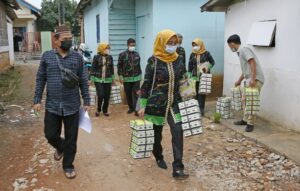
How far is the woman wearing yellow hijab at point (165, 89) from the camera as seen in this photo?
4.51m

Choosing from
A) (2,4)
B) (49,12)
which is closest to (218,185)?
(2,4)

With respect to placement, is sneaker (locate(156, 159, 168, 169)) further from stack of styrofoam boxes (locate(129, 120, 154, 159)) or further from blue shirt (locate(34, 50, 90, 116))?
blue shirt (locate(34, 50, 90, 116))

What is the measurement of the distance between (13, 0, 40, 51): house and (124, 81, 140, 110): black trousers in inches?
917

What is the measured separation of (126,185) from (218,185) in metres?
1.13

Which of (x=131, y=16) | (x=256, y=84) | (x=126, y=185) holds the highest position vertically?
(x=131, y=16)

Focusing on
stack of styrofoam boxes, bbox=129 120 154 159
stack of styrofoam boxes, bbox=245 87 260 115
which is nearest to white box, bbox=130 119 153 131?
stack of styrofoam boxes, bbox=129 120 154 159

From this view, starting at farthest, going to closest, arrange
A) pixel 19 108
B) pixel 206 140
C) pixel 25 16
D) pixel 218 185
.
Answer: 1. pixel 25 16
2. pixel 19 108
3. pixel 206 140
4. pixel 218 185

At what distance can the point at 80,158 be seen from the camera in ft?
18.1

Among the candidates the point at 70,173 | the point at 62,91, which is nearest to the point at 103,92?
the point at 70,173

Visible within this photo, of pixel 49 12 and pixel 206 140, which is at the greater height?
pixel 49 12

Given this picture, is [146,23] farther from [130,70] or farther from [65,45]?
[65,45]

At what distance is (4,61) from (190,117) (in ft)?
48.1

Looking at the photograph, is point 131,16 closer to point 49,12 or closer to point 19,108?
point 19,108

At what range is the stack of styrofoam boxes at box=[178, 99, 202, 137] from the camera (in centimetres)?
455
